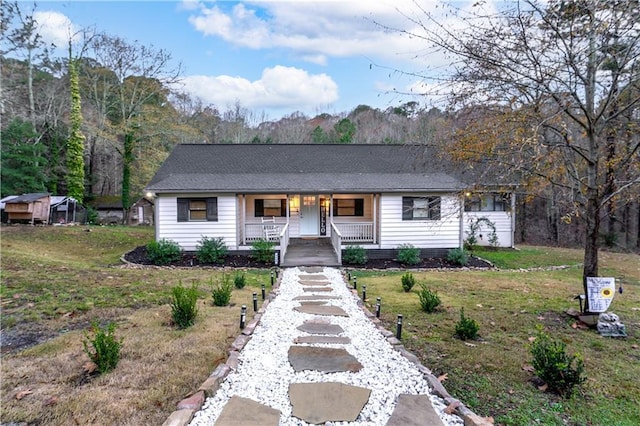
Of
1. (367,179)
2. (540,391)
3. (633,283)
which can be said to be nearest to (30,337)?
(540,391)

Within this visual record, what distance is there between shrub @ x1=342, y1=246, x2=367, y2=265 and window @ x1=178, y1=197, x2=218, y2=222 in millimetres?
5391

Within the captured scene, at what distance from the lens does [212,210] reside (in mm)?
13695

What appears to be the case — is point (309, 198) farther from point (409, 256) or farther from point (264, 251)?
point (409, 256)

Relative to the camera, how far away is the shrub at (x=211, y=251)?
12.7 m

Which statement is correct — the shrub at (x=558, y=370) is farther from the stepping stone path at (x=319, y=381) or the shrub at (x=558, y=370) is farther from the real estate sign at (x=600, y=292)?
the real estate sign at (x=600, y=292)

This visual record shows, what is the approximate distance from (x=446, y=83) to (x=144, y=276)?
8897mm

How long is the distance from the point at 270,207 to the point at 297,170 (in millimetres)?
2188

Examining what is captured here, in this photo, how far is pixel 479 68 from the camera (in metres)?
5.07

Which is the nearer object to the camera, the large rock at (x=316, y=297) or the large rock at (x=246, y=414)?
the large rock at (x=246, y=414)

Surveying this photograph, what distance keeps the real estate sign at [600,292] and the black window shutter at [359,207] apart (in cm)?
1126

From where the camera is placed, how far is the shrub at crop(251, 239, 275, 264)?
12523 millimetres

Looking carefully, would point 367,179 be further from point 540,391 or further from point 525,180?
point 540,391

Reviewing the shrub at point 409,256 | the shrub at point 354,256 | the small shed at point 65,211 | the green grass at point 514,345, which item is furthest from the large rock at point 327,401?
the small shed at point 65,211

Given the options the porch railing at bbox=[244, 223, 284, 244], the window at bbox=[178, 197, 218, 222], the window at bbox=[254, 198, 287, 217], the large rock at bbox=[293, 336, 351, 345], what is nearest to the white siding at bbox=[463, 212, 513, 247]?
the window at bbox=[254, 198, 287, 217]
